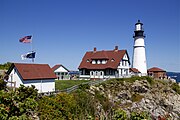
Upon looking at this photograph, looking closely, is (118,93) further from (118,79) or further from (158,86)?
(158,86)

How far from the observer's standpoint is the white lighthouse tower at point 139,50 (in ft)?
150

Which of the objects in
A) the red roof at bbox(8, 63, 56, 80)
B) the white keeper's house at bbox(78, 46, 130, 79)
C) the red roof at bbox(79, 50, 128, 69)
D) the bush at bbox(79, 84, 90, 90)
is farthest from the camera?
the red roof at bbox(79, 50, 128, 69)

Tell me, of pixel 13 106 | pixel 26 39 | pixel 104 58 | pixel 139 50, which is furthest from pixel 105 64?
pixel 13 106

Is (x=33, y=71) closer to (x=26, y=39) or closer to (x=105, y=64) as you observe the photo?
(x=26, y=39)

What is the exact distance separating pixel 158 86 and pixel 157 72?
10.5m

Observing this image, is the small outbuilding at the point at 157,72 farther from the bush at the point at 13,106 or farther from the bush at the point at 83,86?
the bush at the point at 13,106

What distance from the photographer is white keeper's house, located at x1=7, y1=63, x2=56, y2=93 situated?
918 inches

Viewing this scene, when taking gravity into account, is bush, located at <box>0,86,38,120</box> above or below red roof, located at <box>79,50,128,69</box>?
below

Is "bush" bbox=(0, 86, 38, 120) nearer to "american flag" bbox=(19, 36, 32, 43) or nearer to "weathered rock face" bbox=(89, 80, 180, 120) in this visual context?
"weathered rock face" bbox=(89, 80, 180, 120)

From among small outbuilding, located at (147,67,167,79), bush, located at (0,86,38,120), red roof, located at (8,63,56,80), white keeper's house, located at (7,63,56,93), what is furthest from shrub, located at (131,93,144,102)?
bush, located at (0,86,38,120)

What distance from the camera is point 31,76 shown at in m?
23.7

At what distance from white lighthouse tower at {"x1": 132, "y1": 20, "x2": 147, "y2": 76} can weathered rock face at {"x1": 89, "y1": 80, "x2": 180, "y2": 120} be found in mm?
7761

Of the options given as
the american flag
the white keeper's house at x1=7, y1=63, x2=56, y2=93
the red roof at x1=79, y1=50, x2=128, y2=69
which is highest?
the american flag

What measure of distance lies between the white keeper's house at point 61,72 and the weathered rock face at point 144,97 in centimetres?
940
